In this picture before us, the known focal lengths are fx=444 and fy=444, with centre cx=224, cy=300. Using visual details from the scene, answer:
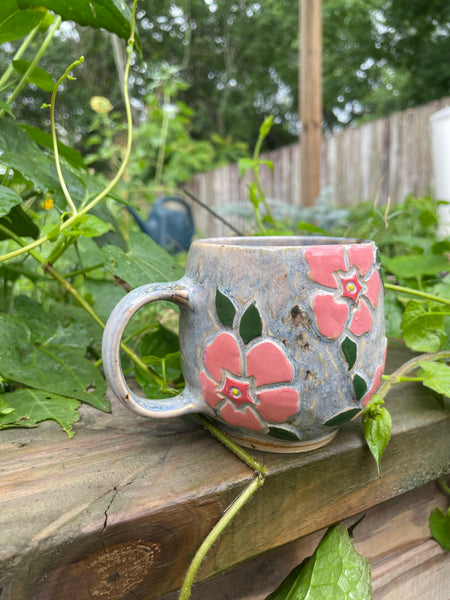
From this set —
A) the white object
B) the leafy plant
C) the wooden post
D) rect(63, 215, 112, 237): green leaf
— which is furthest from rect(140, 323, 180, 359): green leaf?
the wooden post

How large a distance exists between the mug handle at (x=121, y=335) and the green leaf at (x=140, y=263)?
0.09 metres

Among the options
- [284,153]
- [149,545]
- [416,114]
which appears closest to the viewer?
[149,545]

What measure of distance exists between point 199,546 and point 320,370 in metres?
0.15

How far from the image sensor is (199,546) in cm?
32

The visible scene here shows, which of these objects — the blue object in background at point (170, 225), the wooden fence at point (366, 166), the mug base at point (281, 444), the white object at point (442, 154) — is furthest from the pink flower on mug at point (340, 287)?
the wooden fence at point (366, 166)


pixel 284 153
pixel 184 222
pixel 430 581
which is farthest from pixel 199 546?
pixel 284 153

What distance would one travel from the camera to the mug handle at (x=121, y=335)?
13.0 inches

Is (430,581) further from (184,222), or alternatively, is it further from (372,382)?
(184,222)

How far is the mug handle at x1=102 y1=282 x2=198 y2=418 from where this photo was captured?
0.33 metres

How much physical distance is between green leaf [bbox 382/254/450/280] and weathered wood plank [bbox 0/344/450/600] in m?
0.28

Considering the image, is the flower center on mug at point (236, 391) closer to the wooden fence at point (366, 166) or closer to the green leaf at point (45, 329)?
the green leaf at point (45, 329)

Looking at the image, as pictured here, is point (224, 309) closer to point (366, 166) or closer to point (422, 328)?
point (422, 328)

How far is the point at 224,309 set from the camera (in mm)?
333

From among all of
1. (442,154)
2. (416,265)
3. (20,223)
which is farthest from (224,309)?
(442,154)
